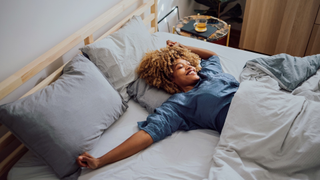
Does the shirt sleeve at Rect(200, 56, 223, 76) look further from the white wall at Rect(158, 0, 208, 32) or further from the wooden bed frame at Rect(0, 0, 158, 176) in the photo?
the white wall at Rect(158, 0, 208, 32)

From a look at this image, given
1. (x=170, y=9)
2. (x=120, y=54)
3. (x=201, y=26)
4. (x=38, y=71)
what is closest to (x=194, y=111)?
(x=120, y=54)

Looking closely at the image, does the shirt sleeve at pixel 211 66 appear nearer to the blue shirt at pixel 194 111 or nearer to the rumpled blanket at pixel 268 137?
the blue shirt at pixel 194 111

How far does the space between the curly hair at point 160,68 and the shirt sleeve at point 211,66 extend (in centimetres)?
6

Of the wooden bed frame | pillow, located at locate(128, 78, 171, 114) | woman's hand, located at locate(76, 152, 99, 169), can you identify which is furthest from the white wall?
woman's hand, located at locate(76, 152, 99, 169)

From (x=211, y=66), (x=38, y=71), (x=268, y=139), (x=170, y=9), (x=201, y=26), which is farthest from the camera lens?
(x=170, y=9)

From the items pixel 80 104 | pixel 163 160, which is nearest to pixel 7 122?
pixel 80 104

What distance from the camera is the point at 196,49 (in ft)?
5.47

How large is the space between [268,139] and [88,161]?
76cm

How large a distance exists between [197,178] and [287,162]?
352 millimetres

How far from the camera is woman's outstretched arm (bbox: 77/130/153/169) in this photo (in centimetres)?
102

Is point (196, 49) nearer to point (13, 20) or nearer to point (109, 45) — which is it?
point (109, 45)

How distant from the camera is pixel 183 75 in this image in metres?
1.37

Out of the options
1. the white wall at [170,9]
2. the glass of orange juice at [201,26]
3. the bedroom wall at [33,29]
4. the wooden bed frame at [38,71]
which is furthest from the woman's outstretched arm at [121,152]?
the white wall at [170,9]

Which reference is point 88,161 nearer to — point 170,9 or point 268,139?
point 268,139
